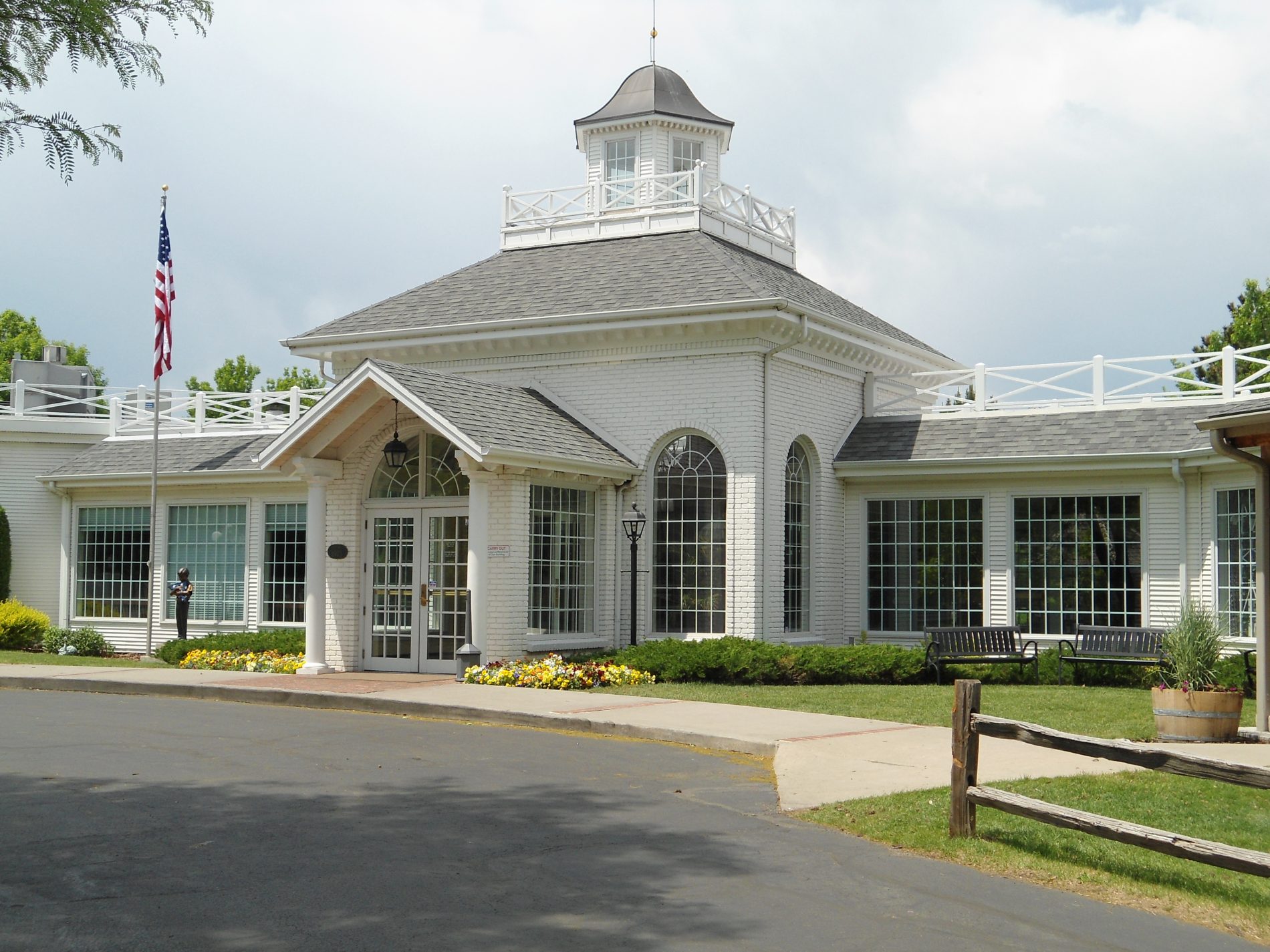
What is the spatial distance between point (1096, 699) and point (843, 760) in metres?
6.29

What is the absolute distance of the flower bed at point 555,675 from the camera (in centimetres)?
1723

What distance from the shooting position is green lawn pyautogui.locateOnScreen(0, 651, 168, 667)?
72.6ft

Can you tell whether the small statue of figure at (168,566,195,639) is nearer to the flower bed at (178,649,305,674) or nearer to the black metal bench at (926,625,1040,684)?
the flower bed at (178,649,305,674)

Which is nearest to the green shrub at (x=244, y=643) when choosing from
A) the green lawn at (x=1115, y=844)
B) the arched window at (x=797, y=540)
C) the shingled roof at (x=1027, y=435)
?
the arched window at (x=797, y=540)

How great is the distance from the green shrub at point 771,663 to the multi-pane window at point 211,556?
9.49 metres

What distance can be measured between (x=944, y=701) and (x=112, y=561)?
56.5ft

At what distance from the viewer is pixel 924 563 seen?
21391mm

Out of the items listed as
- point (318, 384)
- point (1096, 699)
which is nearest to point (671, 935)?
point (1096, 699)

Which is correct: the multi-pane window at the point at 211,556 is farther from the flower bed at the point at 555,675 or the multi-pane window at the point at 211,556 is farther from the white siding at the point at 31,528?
the flower bed at the point at 555,675

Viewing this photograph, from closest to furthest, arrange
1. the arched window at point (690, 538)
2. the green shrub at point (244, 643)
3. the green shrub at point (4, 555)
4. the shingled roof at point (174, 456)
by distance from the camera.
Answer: the arched window at point (690, 538), the green shrub at point (244, 643), the shingled roof at point (174, 456), the green shrub at point (4, 555)

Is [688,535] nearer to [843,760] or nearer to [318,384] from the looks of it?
[843,760]

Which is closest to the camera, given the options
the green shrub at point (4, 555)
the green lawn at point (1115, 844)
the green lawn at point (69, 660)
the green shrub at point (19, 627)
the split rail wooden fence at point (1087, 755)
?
the split rail wooden fence at point (1087, 755)

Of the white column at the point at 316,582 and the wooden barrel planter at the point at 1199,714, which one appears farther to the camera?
the white column at the point at 316,582

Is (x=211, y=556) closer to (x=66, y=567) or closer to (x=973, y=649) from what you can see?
(x=66, y=567)
